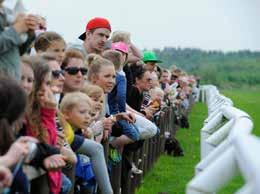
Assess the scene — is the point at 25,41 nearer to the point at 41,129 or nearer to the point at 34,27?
the point at 34,27

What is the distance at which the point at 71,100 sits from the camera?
5660 mm

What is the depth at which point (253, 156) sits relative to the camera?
2625mm

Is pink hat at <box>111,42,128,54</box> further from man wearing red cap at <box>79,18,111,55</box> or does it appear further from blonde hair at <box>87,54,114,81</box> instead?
blonde hair at <box>87,54,114,81</box>

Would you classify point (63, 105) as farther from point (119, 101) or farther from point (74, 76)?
point (119, 101)

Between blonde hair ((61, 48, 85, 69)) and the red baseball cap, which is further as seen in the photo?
the red baseball cap

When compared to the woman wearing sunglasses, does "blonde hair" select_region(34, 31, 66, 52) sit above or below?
above

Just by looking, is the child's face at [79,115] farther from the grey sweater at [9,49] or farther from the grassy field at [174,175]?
the grassy field at [174,175]

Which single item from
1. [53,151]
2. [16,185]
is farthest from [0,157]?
[53,151]

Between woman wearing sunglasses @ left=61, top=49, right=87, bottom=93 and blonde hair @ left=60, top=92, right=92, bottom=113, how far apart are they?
368mm

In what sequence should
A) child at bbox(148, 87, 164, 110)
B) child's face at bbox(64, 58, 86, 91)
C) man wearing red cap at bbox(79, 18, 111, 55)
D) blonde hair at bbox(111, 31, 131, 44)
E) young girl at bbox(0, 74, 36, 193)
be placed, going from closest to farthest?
young girl at bbox(0, 74, 36, 193) < child's face at bbox(64, 58, 86, 91) < man wearing red cap at bbox(79, 18, 111, 55) < blonde hair at bbox(111, 31, 131, 44) < child at bbox(148, 87, 164, 110)

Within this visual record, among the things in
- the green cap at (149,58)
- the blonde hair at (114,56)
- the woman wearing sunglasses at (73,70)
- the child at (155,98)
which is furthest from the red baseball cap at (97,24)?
the green cap at (149,58)

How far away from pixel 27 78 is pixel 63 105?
1.29 m

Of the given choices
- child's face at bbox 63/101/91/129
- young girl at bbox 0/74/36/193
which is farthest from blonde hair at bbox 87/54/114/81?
young girl at bbox 0/74/36/193

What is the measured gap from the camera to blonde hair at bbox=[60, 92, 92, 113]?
5629mm
